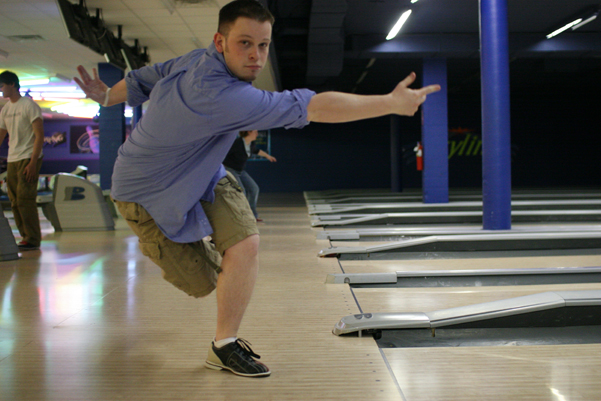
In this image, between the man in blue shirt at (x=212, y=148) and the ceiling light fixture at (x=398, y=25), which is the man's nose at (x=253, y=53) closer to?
the man in blue shirt at (x=212, y=148)

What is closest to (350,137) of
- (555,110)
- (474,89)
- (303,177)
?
(303,177)

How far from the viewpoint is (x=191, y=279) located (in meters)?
1.65

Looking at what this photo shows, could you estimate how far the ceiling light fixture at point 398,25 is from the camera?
24.7 feet

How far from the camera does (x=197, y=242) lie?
5.37ft

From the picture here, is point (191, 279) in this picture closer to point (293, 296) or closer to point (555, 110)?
point (293, 296)

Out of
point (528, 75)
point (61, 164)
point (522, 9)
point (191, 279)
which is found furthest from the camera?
point (61, 164)

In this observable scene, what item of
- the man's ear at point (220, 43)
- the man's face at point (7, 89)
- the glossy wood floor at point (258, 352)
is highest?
the man's face at point (7, 89)

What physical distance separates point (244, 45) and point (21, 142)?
3617 mm

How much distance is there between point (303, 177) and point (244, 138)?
11.5 metres

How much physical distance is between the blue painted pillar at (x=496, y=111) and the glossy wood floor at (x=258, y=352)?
215cm

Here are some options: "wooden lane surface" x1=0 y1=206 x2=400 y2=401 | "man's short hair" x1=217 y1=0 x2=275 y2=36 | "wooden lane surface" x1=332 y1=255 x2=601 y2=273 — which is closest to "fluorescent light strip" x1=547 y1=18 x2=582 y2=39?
"wooden lane surface" x1=332 y1=255 x2=601 y2=273

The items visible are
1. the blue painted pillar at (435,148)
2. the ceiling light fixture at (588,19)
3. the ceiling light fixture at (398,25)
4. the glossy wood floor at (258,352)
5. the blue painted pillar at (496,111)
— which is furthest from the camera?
the blue painted pillar at (435,148)

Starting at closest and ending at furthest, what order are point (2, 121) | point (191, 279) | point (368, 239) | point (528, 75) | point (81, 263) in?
point (191, 279)
point (81, 263)
point (2, 121)
point (368, 239)
point (528, 75)

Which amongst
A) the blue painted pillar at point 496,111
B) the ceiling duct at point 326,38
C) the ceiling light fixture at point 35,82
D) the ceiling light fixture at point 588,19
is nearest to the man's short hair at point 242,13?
the blue painted pillar at point 496,111
